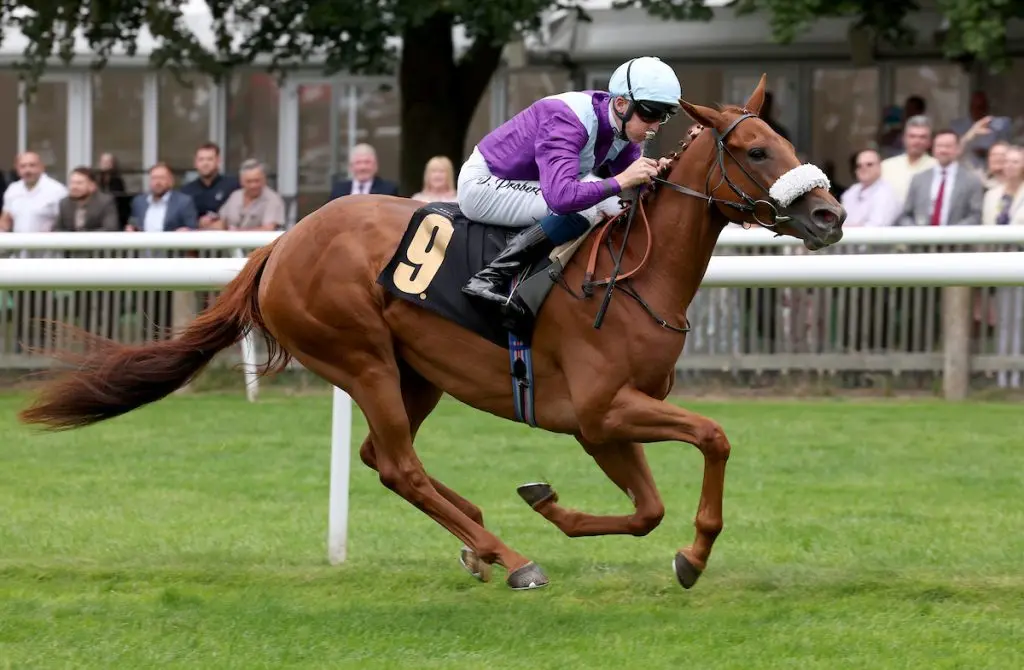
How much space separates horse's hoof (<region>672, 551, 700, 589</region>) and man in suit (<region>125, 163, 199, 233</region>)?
662 centimetres

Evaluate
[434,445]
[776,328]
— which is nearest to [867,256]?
[434,445]

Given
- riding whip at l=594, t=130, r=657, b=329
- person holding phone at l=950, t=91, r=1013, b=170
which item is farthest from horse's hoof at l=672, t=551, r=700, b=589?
person holding phone at l=950, t=91, r=1013, b=170

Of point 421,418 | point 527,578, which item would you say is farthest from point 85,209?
point 527,578

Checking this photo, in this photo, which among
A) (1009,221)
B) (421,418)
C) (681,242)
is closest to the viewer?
(681,242)

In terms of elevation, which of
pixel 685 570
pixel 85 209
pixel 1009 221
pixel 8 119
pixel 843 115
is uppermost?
pixel 843 115

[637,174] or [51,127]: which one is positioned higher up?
[51,127]

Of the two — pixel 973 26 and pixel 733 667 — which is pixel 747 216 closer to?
pixel 733 667

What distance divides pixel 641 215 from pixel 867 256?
0.71 m

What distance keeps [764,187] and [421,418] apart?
1548mm

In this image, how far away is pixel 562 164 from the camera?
5.03 metres

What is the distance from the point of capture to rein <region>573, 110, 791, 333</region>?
4.95 meters

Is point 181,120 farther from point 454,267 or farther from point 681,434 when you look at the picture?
point 681,434

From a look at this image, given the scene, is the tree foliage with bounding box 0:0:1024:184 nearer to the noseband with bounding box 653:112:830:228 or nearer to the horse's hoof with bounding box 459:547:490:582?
the noseband with bounding box 653:112:830:228

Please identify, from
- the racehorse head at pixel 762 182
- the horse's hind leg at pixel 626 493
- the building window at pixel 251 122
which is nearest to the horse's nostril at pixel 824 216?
the racehorse head at pixel 762 182
